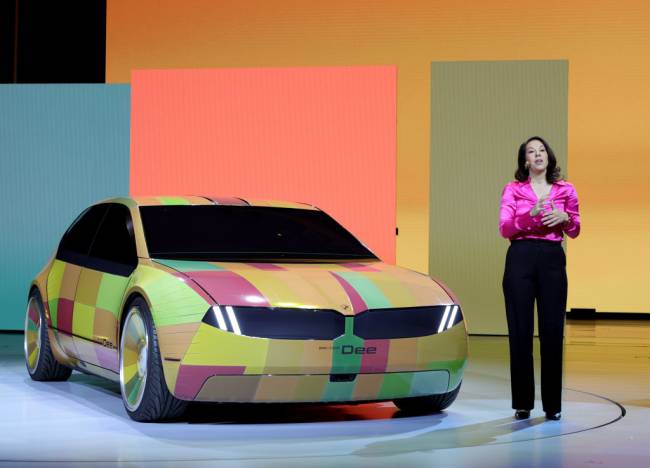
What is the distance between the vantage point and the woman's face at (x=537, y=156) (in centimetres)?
650

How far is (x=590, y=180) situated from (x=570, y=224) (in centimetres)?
1003

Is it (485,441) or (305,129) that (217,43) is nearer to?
(305,129)

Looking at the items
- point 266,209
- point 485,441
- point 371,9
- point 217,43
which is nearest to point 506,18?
point 371,9

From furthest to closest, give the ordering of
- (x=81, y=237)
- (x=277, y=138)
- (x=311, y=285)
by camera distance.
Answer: (x=277, y=138), (x=81, y=237), (x=311, y=285)

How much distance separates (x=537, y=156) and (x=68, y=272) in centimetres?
288

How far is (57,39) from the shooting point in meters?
17.8

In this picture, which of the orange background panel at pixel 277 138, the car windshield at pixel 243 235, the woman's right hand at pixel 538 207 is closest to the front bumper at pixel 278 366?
the car windshield at pixel 243 235

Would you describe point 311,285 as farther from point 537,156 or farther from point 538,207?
point 537,156

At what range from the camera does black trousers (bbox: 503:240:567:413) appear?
6.45m

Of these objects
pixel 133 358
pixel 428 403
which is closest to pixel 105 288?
pixel 133 358

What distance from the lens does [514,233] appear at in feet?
21.3

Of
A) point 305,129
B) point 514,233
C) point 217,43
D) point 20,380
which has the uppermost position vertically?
point 217,43

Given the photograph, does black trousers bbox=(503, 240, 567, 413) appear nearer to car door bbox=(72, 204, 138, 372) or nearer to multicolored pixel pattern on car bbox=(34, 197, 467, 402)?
multicolored pixel pattern on car bbox=(34, 197, 467, 402)

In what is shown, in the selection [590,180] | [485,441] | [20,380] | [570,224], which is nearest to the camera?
[485,441]
